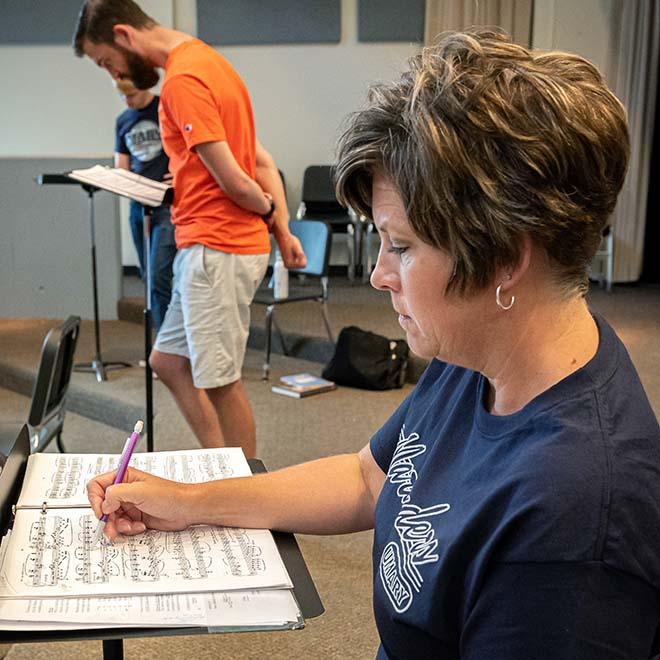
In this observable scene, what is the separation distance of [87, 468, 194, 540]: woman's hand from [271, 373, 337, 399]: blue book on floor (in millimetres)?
3077

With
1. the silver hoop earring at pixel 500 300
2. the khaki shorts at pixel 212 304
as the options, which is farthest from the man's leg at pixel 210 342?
the silver hoop earring at pixel 500 300

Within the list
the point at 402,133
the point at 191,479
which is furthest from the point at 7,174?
the point at 402,133

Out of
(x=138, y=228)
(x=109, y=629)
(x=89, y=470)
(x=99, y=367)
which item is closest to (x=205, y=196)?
(x=89, y=470)

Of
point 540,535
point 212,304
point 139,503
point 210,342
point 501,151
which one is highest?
point 501,151

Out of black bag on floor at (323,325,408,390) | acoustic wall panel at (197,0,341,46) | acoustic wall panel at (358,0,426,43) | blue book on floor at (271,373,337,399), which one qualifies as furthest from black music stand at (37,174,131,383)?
acoustic wall panel at (358,0,426,43)

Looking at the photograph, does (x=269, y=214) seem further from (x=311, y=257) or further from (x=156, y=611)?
(x=311, y=257)

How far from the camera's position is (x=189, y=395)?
266 cm

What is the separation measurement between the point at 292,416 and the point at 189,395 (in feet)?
3.97

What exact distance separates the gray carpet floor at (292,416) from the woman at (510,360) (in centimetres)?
133

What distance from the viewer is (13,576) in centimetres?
90

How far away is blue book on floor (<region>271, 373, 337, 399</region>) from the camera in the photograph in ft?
13.6

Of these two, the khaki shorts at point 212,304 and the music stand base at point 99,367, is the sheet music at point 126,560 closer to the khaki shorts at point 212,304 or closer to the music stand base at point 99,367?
the khaki shorts at point 212,304

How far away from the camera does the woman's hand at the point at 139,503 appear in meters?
1.02

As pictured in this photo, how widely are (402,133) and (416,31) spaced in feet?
22.3
